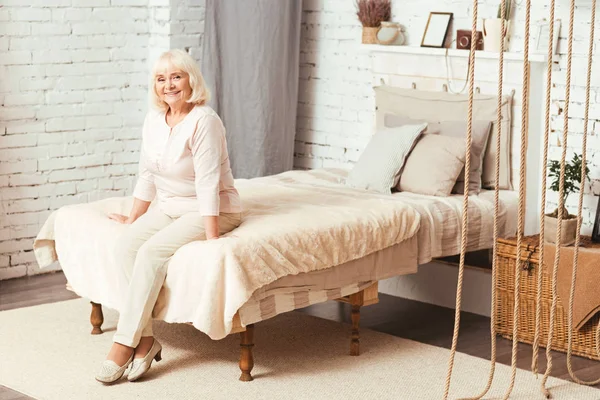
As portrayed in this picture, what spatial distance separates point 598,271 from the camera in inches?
154

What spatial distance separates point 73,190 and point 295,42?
1487 mm

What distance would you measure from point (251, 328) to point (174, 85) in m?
0.97

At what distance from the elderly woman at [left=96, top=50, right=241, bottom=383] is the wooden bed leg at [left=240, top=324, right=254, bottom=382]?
328mm

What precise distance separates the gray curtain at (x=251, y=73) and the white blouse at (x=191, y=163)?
1.56m

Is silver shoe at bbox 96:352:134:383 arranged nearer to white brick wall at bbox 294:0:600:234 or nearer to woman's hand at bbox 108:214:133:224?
woman's hand at bbox 108:214:133:224

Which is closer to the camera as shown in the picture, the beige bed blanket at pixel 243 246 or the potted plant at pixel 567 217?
the beige bed blanket at pixel 243 246

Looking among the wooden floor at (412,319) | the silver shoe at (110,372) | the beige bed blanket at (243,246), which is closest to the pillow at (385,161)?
the beige bed blanket at (243,246)

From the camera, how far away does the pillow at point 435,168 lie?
4562 millimetres

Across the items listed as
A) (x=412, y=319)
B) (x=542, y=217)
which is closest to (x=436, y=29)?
(x=412, y=319)

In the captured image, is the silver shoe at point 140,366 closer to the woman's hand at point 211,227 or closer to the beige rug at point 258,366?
the beige rug at point 258,366

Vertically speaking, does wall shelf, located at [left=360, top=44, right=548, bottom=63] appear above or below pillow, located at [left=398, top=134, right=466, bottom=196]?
above

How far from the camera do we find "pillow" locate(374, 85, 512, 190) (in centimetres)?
475

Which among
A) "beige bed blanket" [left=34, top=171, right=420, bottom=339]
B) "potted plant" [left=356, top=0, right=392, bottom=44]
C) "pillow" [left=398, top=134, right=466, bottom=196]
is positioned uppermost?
"potted plant" [left=356, top=0, right=392, bottom=44]

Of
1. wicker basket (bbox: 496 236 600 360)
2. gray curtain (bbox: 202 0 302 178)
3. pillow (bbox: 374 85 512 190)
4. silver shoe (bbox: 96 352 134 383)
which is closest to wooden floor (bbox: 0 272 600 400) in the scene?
wicker basket (bbox: 496 236 600 360)
